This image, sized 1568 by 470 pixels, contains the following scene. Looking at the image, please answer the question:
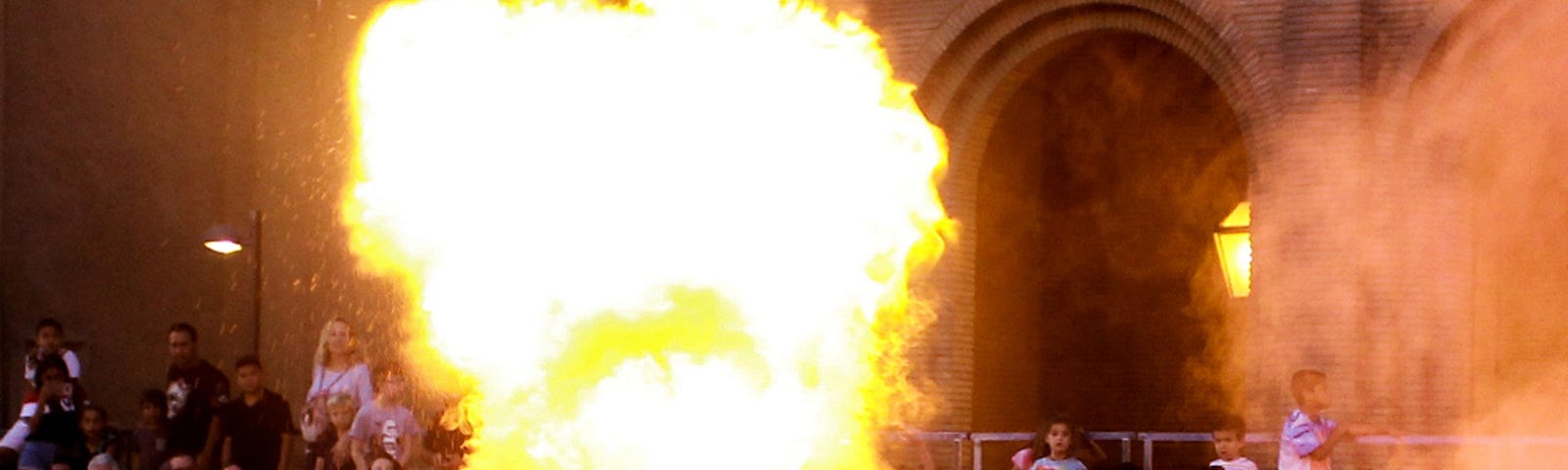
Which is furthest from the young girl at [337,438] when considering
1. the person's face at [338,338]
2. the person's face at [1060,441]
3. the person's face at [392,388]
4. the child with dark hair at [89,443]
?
the person's face at [1060,441]

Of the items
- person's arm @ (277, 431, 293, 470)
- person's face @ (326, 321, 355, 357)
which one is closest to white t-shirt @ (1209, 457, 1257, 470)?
person's face @ (326, 321, 355, 357)

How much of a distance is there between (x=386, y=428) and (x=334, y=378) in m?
0.72

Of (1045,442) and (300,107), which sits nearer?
(1045,442)

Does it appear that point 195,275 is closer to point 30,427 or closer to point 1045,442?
point 30,427

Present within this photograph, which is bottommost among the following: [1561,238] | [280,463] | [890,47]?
[280,463]

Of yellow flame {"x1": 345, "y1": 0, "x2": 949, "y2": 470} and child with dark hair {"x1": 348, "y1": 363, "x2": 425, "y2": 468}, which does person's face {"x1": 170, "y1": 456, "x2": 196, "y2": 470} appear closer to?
child with dark hair {"x1": 348, "y1": 363, "x2": 425, "y2": 468}

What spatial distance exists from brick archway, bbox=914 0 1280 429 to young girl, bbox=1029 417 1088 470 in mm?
3974

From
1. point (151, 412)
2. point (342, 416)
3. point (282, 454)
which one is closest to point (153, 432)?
point (151, 412)

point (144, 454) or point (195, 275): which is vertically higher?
point (195, 275)

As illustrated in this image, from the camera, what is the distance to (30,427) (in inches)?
696

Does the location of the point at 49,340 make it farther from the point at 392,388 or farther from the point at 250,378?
the point at 392,388

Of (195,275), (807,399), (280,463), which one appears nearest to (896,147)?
(807,399)

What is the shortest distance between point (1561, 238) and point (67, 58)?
1458cm

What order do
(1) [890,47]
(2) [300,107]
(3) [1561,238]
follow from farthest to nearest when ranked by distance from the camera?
(2) [300,107] < (1) [890,47] < (3) [1561,238]
